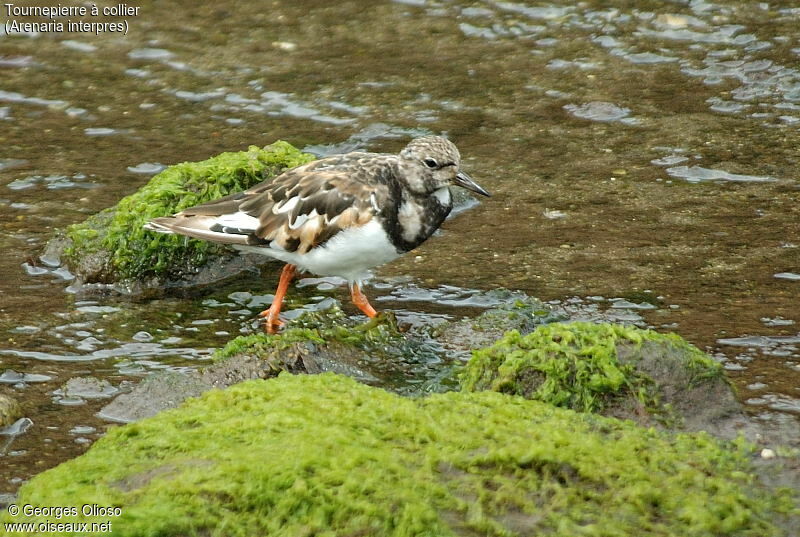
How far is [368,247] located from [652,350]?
1802 mm

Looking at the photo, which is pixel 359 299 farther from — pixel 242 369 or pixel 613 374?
pixel 613 374

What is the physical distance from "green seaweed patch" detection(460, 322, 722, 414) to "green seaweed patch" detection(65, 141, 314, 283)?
2606 millimetres

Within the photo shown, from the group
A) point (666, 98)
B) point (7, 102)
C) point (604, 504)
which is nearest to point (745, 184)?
point (666, 98)

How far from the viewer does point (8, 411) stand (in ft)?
16.6

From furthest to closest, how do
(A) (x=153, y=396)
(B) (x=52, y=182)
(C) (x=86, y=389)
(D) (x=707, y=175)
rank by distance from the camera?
(B) (x=52, y=182) < (D) (x=707, y=175) < (C) (x=86, y=389) < (A) (x=153, y=396)

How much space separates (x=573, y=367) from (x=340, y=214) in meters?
1.84

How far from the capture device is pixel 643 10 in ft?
35.2

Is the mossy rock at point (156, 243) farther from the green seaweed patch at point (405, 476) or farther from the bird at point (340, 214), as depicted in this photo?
the green seaweed patch at point (405, 476)

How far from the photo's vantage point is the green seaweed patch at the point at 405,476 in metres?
3.55

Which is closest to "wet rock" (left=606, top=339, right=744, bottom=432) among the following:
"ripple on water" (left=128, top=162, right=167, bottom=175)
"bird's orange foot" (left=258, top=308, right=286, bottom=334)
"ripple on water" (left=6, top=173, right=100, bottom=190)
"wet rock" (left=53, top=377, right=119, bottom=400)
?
"bird's orange foot" (left=258, top=308, right=286, bottom=334)

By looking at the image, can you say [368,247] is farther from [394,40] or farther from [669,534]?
[394,40]

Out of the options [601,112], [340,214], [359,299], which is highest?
[340,214]

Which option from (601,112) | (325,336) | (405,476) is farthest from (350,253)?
(601,112)

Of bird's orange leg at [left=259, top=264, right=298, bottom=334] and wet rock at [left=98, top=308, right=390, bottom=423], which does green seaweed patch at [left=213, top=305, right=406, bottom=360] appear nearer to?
wet rock at [left=98, top=308, right=390, bottom=423]
